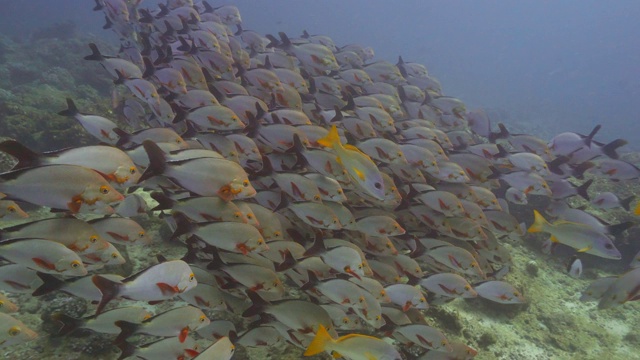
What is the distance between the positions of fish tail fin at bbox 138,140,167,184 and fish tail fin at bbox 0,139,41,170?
0.71m

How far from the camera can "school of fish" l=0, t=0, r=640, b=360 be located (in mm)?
2770

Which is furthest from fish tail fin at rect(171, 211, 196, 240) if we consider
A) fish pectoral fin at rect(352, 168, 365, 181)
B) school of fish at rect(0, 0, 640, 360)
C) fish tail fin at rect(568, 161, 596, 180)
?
fish tail fin at rect(568, 161, 596, 180)

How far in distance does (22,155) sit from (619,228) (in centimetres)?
657

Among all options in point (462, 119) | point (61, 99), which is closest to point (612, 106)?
point (462, 119)

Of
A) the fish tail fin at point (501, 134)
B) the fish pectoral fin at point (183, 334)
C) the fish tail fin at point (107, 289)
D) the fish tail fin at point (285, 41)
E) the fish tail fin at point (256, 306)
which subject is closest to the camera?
the fish tail fin at point (107, 289)

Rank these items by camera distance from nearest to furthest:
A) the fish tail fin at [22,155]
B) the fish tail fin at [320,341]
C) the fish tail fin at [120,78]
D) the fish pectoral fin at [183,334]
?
1. the fish tail fin at [22,155]
2. the fish tail fin at [320,341]
3. the fish pectoral fin at [183,334]
4. the fish tail fin at [120,78]

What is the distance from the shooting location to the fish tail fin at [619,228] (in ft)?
15.8

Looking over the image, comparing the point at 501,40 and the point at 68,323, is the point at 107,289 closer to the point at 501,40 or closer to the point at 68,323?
the point at 68,323

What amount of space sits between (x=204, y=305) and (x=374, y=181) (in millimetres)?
1993

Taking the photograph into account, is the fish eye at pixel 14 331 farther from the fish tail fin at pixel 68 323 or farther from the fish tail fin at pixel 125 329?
the fish tail fin at pixel 125 329

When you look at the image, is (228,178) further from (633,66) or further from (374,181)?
(633,66)

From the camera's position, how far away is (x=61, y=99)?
558 inches

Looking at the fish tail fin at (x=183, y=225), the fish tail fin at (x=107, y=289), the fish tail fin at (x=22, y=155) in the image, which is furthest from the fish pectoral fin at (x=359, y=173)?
the fish tail fin at (x=22, y=155)

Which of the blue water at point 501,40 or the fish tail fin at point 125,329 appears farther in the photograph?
the blue water at point 501,40
